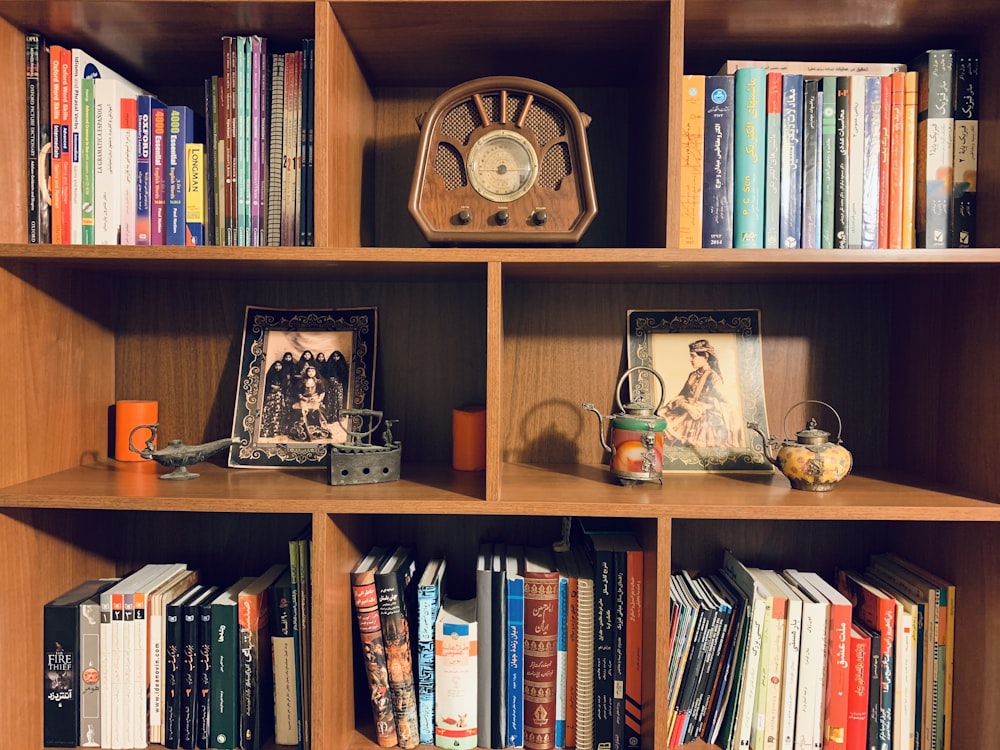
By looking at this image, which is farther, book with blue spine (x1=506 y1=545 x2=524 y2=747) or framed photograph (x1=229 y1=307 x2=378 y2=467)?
framed photograph (x1=229 y1=307 x2=378 y2=467)

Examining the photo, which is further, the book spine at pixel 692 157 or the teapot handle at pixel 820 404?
the teapot handle at pixel 820 404

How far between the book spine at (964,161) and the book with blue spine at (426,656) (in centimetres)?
107

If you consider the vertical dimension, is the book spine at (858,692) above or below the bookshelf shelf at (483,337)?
below

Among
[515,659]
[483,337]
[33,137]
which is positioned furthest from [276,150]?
[515,659]

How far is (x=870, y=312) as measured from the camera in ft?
4.81

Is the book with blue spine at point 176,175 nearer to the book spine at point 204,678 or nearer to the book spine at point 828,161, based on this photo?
the book spine at point 204,678

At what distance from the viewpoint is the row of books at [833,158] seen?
119cm

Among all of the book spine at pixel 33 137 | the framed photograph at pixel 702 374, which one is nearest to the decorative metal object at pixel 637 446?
the framed photograph at pixel 702 374

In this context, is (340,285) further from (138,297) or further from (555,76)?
(555,76)

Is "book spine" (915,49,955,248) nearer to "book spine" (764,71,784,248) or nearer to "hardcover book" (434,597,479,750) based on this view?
"book spine" (764,71,784,248)

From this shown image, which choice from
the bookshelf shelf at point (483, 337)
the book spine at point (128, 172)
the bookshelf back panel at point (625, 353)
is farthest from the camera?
the bookshelf back panel at point (625, 353)

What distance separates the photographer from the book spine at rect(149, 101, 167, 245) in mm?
1261

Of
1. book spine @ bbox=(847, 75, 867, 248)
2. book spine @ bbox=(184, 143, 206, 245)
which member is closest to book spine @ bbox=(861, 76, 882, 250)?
book spine @ bbox=(847, 75, 867, 248)

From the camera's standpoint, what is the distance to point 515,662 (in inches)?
49.7
